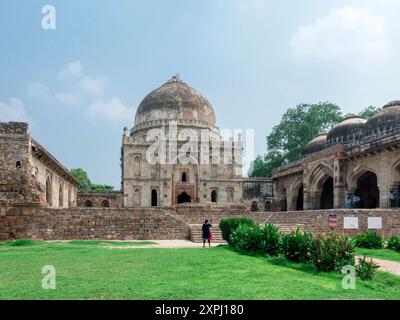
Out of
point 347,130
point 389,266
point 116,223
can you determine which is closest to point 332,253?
point 389,266

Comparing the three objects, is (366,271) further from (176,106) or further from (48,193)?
(176,106)

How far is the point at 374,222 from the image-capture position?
19.0 meters

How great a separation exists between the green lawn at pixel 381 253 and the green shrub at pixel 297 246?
3.78m

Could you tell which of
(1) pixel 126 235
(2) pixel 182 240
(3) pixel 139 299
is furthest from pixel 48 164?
(3) pixel 139 299

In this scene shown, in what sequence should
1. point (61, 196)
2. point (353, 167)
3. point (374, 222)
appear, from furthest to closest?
point (61, 196) < point (353, 167) < point (374, 222)

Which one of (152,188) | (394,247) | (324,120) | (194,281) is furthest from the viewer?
(324,120)

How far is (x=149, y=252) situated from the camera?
12594mm

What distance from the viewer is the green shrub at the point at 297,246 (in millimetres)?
10000

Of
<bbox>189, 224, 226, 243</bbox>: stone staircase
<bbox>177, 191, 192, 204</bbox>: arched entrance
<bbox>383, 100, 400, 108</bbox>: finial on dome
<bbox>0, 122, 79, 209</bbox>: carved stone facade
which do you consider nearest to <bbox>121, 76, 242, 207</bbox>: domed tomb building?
<bbox>177, 191, 192, 204</bbox>: arched entrance

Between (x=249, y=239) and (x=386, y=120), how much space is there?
17.4 m

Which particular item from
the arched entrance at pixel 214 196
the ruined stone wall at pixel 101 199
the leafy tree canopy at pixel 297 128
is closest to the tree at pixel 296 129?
the leafy tree canopy at pixel 297 128

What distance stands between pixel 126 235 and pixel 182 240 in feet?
7.82

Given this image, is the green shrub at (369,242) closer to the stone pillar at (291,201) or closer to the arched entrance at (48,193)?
the arched entrance at (48,193)
